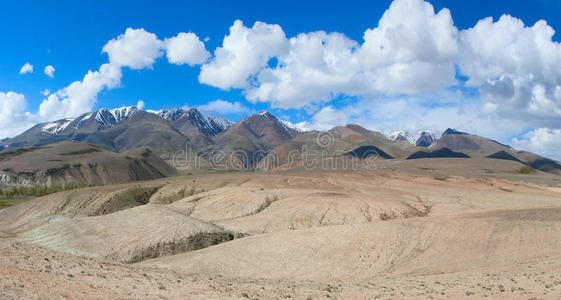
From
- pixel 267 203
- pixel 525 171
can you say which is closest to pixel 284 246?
pixel 267 203

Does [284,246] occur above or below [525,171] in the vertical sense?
below

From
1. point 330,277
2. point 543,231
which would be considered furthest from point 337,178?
point 330,277

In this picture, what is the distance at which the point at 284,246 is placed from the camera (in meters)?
42.5

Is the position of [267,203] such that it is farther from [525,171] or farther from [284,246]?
[525,171]

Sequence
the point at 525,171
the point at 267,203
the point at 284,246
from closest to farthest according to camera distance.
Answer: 1. the point at 284,246
2. the point at 267,203
3. the point at 525,171

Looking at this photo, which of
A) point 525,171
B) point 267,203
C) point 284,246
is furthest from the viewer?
point 525,171

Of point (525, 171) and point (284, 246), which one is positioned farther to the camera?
point (525, 171)

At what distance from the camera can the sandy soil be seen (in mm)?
22502

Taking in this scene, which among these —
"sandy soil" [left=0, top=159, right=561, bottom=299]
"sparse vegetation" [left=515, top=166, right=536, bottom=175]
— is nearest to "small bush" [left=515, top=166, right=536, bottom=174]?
"sparse vegetation" [left=515, top=166, right=536, bottom=175]

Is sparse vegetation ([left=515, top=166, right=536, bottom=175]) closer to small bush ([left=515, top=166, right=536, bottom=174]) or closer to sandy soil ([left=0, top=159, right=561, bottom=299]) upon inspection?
small bush ([left=515, top=166, right=536, bottom=174])

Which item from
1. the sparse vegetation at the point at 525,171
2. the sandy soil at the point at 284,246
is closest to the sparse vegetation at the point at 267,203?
the sandy soil at the point at 284,246

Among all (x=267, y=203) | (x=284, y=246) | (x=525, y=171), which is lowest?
(x=284, y=246)

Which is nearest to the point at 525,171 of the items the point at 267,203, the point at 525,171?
the point at 525,171

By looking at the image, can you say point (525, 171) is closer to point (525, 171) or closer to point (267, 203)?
point (525, 171)
